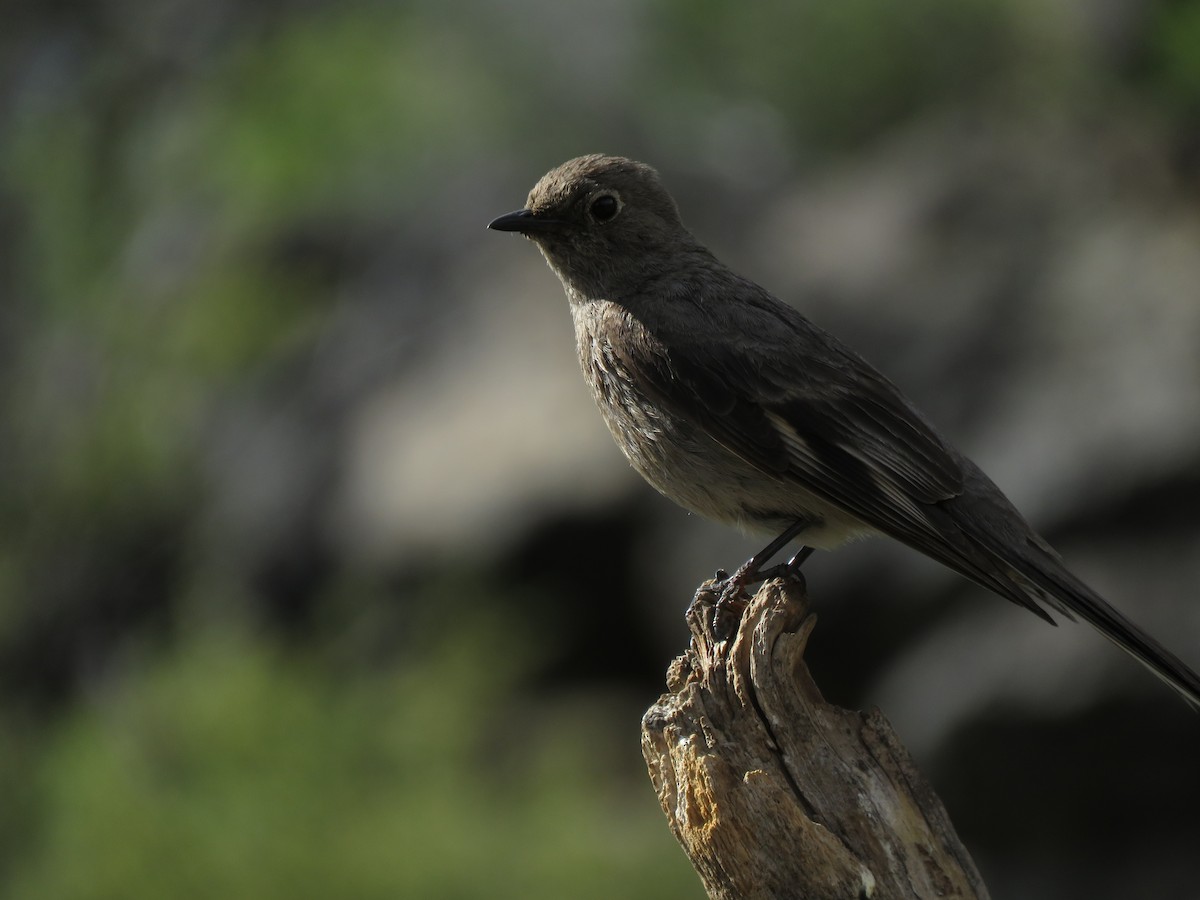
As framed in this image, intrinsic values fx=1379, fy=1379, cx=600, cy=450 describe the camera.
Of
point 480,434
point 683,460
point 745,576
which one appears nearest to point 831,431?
point 683,460

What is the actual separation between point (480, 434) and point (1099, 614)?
773cm

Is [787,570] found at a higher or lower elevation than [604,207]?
lower

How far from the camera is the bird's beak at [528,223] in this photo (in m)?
5.20

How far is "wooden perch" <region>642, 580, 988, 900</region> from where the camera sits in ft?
11.4

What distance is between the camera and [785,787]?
11.7ft

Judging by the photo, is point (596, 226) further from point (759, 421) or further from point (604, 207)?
point (759, 421)

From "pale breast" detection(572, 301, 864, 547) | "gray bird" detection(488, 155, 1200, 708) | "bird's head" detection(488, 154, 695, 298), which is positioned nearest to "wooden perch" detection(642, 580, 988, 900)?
"gray bird" detection(488, 155, 1200, 708)

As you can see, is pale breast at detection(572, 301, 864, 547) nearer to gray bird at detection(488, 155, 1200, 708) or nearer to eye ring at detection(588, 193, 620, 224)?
gray bird at detection(488, 155, 1200, 708)

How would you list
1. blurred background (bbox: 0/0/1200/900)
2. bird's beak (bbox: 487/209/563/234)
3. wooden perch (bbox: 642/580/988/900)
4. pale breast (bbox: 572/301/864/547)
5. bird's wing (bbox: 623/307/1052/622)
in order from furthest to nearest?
blurred background (bbox: 0/0/1200/900), bird's beak (bbox: 487/209/563/234), pale breast (bbox: 572/301/864/547), bird's wing (bbox: 623/307/1052/622), wooden perch (bbox: 642/580/988/900)

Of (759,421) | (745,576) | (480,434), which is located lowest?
(745,576)

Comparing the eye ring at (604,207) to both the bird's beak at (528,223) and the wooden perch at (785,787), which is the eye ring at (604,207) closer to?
the bird's beak at (528,223)

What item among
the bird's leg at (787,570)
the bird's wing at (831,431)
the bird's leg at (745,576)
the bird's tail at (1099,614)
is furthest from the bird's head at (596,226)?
the bird's tail at (1099,614)

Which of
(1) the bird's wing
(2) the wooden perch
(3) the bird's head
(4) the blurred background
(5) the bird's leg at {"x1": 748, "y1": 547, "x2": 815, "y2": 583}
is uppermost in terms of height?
(4) the blurred background

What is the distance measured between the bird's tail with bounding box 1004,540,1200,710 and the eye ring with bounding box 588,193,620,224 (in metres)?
2.00
